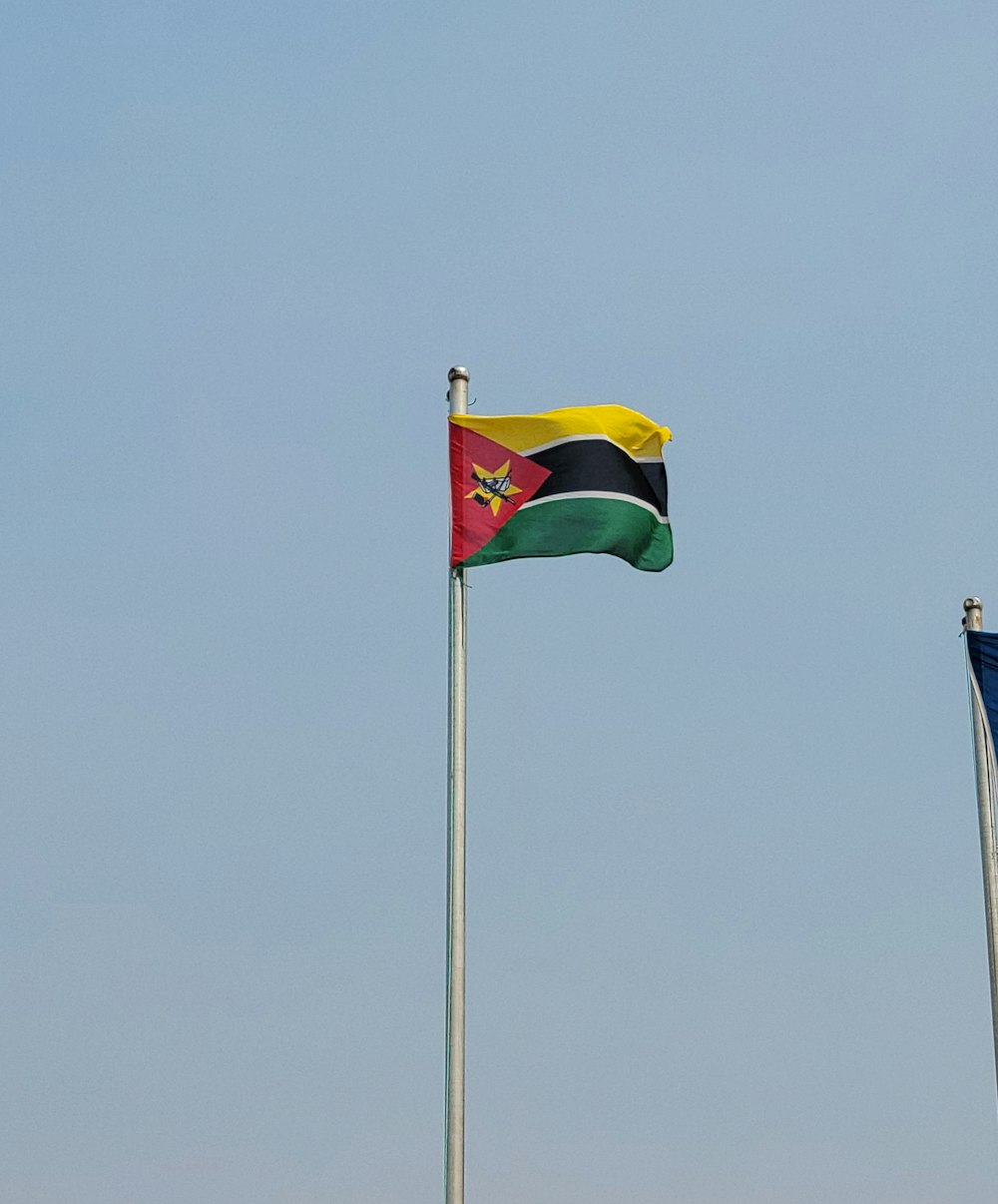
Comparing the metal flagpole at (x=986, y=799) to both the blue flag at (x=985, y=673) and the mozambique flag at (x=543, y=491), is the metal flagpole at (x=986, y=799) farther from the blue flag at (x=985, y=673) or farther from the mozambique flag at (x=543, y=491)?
the mozambique flag at (x=543, y=491)

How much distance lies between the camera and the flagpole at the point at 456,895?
19.4 m

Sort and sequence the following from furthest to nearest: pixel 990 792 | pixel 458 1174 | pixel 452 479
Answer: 1. pixel 990 792
2. pixel 452 479
3. pixel 458 1174

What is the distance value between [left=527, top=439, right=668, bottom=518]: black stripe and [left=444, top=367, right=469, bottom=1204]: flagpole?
5.52 feet

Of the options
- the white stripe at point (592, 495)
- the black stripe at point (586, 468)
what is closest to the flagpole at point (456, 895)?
the white stripe at point (592, 495)

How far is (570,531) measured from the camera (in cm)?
2250

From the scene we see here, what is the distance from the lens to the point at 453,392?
22531 millimetres

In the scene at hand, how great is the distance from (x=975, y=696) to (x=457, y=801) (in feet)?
27.8

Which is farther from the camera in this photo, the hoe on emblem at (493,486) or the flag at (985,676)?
the flag at (985,676)

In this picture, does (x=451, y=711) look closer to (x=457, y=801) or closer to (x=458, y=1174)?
(x=457, y=801)

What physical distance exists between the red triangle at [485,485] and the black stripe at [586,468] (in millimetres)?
119

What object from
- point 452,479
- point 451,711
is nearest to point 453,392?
point 452,479

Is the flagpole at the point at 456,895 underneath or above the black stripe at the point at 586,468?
underneath

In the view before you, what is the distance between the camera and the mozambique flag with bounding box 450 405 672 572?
73.0 feet

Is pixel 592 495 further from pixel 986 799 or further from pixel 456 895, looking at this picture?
pixel 986 799
